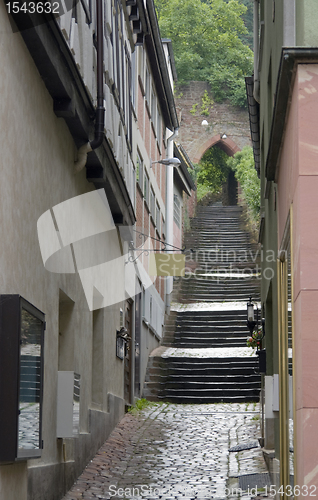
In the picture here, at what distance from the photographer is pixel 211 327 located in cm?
2055

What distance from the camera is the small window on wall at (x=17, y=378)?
5.27 m

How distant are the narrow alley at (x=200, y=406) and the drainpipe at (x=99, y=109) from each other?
3.75 m

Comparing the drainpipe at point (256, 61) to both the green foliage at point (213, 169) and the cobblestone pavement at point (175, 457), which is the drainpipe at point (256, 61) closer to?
the cobblestone pavement at point (175, 457)

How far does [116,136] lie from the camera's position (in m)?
10.4

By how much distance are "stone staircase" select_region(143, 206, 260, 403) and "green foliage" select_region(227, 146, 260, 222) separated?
1400mm

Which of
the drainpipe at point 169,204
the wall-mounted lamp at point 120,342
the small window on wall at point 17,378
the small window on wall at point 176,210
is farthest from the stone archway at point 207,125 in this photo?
the small window on wall at point 17,378

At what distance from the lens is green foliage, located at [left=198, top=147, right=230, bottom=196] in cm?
4322

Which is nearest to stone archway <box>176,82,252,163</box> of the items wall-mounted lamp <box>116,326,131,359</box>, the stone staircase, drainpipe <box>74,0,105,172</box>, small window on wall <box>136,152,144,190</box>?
the stone staircase

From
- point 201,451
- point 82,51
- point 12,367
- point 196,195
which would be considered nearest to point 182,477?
point 201,451

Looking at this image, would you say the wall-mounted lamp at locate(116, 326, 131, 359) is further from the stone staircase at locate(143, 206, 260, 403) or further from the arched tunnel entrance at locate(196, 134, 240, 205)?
the arched tunnel entrance at locate(196, 134, 240, 205)

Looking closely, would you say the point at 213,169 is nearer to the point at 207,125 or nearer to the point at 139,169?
the point at 207,125

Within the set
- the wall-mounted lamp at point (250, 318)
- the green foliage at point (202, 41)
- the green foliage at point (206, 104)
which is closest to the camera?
the wall-mounted lamp at point (250, 318)

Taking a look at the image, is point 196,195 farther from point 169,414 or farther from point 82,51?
point 82,51

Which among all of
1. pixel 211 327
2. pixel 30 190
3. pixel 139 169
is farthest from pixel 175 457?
pixel 211 327
